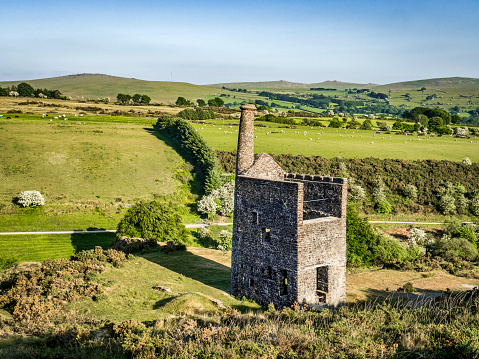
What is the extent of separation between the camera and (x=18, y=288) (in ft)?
70.6

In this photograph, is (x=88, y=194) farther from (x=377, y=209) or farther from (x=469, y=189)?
(x=469, y=189)

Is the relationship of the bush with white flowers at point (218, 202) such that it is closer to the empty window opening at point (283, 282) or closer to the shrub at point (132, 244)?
the shrub at point (132, 244)

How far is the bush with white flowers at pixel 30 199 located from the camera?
4694 cm

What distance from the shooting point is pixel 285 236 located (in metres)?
19.9

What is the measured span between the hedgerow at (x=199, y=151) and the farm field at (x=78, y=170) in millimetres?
2764

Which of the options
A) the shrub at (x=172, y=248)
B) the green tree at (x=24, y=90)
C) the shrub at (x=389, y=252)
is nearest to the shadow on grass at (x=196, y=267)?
the shrub at (x=172, y=248)

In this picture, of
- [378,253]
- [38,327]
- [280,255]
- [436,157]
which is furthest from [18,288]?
[436,157]

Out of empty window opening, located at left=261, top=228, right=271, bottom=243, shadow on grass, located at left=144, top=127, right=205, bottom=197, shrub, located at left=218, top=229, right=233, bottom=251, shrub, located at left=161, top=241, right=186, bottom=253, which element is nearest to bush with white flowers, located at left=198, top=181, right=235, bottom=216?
shadow on grass, located at left=144, top=127, right=205, bottom=197

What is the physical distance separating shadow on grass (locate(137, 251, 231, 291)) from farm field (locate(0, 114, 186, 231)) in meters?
18.0

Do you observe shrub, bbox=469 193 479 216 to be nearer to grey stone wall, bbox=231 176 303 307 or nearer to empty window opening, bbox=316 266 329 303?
empty window opening, bbox=316 266 329 303

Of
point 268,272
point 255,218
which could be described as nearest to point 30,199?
point 255,218

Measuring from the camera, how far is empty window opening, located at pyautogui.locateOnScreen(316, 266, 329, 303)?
20906 millimetres

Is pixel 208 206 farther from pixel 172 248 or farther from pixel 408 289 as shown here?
pixel 408 289

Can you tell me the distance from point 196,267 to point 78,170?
3737cm
